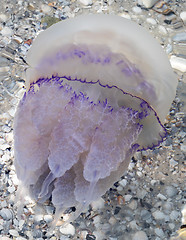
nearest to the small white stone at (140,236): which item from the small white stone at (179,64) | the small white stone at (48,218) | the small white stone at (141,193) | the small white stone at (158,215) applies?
the small white stone at (158,215)

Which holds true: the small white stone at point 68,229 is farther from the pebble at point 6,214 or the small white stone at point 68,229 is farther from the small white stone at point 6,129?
the small white stone at point 6,129

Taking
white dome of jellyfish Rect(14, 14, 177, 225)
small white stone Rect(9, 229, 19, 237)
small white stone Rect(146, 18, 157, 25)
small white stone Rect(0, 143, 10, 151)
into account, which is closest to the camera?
white dome of jellyfish Rect(14, 14, 177, 225)

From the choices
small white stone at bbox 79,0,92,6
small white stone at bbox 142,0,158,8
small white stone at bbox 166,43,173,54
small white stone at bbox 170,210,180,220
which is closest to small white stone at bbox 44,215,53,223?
small white stone at bbox 170,210,180,220

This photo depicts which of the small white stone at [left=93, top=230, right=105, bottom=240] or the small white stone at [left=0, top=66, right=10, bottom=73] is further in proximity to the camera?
the small white stone at [left=0, top=66, right=10, bottom=73]

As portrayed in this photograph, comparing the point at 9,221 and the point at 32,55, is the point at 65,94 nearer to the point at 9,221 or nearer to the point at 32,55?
the point at 32,55

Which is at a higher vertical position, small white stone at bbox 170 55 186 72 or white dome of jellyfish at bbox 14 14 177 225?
white dome of jellyfish at bbox 14 14 177 225

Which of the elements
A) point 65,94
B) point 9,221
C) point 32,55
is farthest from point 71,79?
point 9,221

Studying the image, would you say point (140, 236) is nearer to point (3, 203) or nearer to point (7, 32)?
point (3, 203)

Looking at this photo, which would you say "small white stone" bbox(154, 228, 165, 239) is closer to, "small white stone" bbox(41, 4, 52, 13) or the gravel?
the gravel
